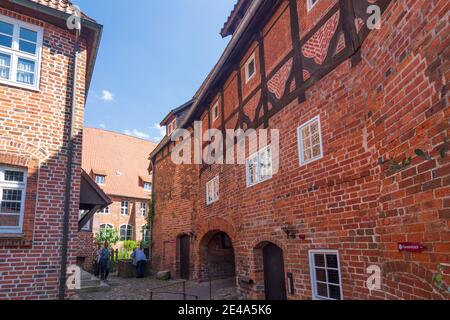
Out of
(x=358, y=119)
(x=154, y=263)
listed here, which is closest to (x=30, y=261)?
(x=358, y=119)

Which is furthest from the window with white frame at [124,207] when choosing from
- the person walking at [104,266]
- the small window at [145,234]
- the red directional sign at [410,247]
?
the red directional sign at [410,247]

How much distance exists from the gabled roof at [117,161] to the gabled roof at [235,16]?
20.0 metres

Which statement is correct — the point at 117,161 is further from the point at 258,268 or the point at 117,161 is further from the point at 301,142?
the point at 301,142

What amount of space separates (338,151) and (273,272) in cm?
376

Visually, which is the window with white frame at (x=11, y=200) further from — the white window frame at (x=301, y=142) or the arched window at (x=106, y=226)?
the arched window at (x=106, y=226)

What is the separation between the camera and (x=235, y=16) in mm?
10227

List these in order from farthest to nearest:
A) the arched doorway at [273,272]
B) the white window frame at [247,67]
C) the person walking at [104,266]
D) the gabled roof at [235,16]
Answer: the person walking at [104,266] → the gabled roof at [235,16] → the white window frame at [247,67] → the arched doorway at [273,272]

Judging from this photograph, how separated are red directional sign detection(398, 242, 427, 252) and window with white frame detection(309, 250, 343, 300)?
1.66m

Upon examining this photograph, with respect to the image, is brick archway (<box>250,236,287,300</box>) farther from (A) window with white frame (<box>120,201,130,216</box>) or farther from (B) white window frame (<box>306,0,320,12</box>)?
(A) window with white frame (<box>120,201,130,216</box>)

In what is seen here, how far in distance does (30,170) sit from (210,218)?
6.31 m

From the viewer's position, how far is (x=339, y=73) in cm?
552

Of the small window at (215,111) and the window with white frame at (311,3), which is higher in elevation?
the window with white frame at (311,3)

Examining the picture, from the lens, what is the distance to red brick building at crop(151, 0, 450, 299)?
328 cm

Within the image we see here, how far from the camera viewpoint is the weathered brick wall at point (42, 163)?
19.7 feet
